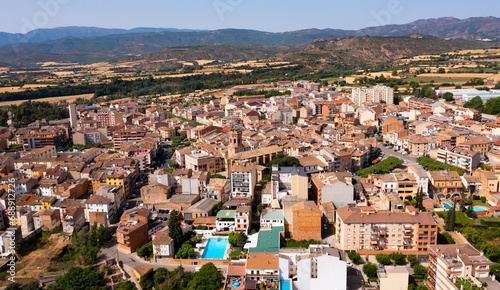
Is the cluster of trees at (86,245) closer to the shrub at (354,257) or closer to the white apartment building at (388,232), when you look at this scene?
the white apartment building at (388,232)

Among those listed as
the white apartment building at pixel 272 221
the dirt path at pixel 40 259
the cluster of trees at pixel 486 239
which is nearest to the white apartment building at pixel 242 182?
the white apartment building at pixel 272 221

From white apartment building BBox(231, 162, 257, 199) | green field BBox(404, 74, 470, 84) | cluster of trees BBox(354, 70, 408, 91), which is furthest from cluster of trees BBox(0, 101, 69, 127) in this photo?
green field BBox(404, 74, 470, 84)

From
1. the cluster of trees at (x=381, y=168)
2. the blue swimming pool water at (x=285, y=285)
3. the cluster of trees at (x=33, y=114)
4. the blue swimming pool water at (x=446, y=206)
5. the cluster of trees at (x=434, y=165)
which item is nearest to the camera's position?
the blue swimming pool water at (x=285, y=285)

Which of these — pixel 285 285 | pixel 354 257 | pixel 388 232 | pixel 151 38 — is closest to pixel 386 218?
pixel 388 232

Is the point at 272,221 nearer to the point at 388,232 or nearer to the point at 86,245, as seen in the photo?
the point at 388,232

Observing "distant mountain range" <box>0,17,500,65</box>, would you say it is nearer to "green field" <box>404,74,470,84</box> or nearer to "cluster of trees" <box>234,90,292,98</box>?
"green field" <box>404,74,470,84</box>

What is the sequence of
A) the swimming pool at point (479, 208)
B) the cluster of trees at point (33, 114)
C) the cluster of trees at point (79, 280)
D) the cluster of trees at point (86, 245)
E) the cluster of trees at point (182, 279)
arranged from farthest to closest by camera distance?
the cluster of trees at point (33, 114) < the swimming pool at point (479, 208) < the cluster of trees at point (86, 245) < the cluster of trees at point (79, 280) < the cluster of trees at point (182, 279)
